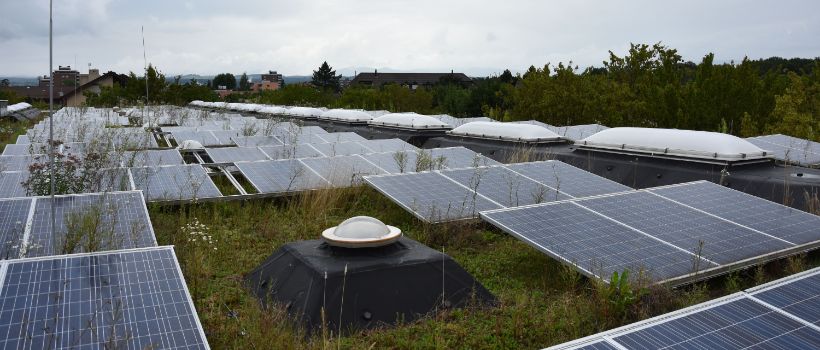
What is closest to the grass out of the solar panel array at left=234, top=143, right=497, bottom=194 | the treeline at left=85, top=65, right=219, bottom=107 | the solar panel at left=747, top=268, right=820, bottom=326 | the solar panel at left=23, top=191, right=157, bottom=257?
the solar panel array at left=234, top=143, right=497, bottom=194

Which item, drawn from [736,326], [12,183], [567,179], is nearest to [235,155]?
[12,183]

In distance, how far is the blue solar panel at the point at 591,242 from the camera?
236 inches

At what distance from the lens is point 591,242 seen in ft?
21.5

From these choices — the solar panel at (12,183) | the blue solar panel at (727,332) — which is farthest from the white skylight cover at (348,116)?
the blue solar panel at (727,332)

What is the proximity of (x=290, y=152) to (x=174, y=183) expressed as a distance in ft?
13.8

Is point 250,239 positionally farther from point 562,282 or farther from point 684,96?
point 684,96

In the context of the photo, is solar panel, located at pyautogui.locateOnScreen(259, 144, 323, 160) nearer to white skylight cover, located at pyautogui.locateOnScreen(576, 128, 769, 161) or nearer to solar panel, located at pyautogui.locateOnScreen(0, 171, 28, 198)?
solar panel, located at pyautogui.locateOnScreen(0, 171, 28, 198)

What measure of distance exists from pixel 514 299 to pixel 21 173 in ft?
29.1

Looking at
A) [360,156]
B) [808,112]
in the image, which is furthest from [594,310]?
[808,112]

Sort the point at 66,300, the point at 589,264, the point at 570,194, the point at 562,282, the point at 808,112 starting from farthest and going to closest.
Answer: the point at 808,112 < the point at 570,194 < the point at 562,282 < the point at 589,264 < the point at 66,300

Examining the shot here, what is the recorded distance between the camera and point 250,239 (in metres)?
8.45

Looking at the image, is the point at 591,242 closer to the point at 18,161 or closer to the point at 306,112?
the point at 18,161

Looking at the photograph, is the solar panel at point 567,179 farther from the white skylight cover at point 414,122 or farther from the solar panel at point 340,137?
the white skylight cover at point 414,122

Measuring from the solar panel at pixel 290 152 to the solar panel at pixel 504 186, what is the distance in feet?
16.6
